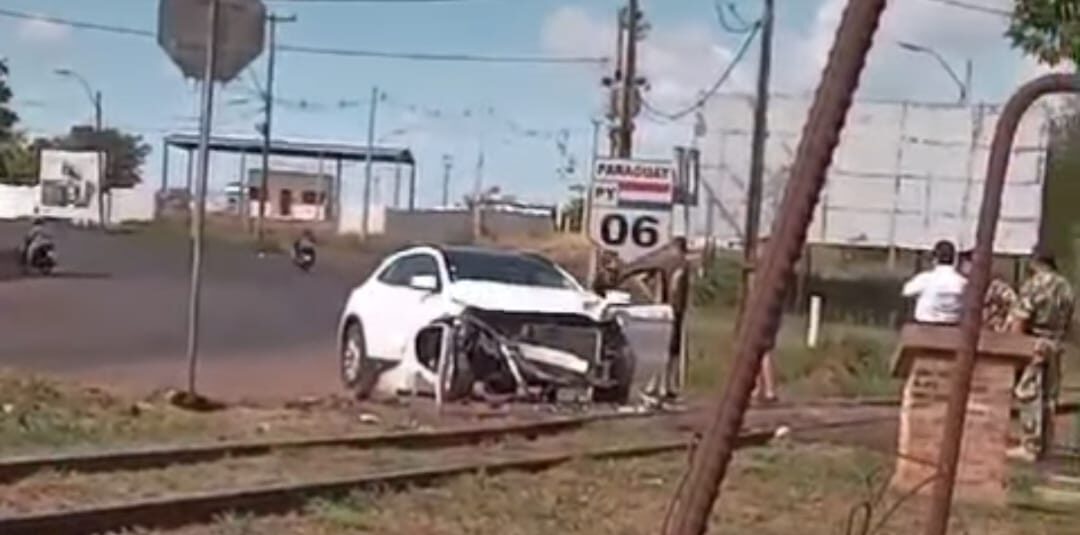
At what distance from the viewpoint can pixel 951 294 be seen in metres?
17.9

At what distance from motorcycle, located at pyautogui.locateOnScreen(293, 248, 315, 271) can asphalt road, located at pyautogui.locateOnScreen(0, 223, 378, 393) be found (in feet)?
1.11

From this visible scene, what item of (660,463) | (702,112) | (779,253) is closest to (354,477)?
(660,463)

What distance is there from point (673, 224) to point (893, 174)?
22.8 meters

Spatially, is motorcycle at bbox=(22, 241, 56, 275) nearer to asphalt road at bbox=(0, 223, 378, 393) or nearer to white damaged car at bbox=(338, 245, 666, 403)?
asphalt road at bbox=(0, 223, 378, 393)

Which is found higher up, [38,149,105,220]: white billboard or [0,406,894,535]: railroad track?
[38,149,105,220]: white billboard

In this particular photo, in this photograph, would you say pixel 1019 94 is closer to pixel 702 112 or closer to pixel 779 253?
pixel 779 253

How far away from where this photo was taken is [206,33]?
53.7 ft

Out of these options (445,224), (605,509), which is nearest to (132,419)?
(605,509)

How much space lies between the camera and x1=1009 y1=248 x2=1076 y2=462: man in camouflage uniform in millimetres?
16891

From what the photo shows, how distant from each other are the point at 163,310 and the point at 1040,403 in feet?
79.3

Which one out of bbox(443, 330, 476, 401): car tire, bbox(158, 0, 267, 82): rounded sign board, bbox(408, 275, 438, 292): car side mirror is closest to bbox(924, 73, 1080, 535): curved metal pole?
bbox(158, 0, 267, 82): rounded sign board

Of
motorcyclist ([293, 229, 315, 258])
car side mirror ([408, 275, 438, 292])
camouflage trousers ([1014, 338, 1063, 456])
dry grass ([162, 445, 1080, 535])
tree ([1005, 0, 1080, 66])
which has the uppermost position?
tree ([1005, 0, 1080, 66])

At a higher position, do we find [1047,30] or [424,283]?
[1047,30]

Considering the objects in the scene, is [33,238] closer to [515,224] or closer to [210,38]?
[515,224]
